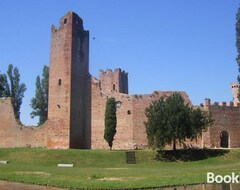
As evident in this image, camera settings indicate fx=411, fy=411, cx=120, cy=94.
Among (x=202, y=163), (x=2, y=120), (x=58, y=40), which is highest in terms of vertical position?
(x=58, y=40)

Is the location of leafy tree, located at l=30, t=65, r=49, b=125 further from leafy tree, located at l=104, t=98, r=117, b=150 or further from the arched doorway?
the arched doorway

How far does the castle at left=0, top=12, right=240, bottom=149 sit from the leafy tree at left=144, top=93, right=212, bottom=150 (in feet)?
22.3

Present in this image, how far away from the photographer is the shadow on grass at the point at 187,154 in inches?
1380

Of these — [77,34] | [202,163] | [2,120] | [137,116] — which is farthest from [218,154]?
[2,120]

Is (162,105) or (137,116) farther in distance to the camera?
(137,116)

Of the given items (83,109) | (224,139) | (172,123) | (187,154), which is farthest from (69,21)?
(224,139)

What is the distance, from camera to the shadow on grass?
1380 inches

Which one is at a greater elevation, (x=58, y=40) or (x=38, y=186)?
(x=58, y=40)

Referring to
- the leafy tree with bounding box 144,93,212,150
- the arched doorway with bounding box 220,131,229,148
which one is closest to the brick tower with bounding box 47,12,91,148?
the leafy tree with bounding box 144,93,212,150

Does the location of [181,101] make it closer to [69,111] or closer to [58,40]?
[69,111]

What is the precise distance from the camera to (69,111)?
42719 mm

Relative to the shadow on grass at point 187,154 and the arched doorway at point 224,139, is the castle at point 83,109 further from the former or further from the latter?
the shadow on grass at point 187,154

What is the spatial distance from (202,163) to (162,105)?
22.2 feet

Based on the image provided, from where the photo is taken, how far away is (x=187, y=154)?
3600cm
